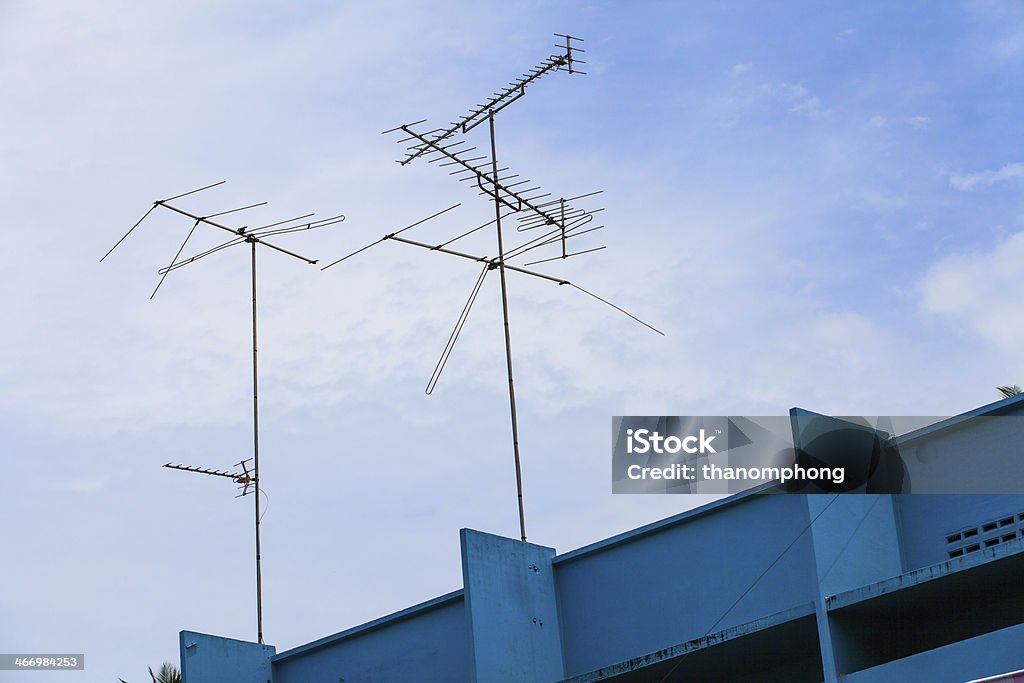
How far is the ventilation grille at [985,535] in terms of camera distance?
53.0 ft

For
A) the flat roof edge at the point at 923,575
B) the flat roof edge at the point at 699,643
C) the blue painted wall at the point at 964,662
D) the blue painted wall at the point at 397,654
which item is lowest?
the blue painted wall at the point at 964,662

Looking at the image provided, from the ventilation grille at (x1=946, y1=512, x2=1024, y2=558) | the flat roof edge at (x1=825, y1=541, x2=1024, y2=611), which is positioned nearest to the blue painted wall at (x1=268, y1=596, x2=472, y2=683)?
the flat roof edge at (x1=825, y1=541, x2=1024, y2=611)

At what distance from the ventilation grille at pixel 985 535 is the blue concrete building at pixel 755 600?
0.6 inches

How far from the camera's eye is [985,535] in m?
16.4

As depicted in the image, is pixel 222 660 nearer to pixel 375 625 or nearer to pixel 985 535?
pixel 375 625

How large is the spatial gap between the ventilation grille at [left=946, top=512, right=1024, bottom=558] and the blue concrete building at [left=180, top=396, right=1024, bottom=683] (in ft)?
0.05

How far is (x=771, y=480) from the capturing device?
1723 centimetres

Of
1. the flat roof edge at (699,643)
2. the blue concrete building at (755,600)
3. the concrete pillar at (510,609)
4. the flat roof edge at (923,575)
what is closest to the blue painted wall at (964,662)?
the blue concrete building at (755,600)

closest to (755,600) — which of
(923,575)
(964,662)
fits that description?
(923,575)

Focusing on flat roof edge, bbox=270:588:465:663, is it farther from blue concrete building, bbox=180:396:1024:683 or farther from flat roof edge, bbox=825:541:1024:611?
flat roof edge, bbox=825:541:1024:611

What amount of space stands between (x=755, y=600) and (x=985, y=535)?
2.73 m

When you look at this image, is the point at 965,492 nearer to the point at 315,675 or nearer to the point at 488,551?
the point at 488,551

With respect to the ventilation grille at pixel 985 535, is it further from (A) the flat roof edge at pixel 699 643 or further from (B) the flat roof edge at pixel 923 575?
(A) the flat roof edge at pixel 699 643

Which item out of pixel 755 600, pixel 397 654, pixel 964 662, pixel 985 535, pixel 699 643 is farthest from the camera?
pixel 397 654
